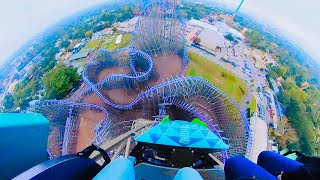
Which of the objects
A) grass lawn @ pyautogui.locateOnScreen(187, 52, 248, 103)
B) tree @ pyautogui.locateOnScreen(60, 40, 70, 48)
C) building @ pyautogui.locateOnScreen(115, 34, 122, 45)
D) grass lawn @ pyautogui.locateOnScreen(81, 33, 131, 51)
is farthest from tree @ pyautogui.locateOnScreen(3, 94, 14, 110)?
grass lawn @ pyautogui.locateOnScreen(187, 52, 248, 103)

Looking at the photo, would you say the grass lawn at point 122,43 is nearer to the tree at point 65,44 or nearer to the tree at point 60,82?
the tree at point 60,82

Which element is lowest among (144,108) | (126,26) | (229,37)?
(144,108)

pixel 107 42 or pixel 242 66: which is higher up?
pixel 242 66

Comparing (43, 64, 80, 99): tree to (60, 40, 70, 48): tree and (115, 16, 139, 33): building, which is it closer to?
(60, 40, 70, 48): tree

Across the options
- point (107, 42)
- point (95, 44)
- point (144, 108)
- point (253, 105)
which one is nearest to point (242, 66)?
point (253, 105)

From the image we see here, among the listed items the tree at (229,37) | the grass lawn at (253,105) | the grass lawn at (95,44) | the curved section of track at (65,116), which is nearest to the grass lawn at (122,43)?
the grass lawn at (95,44)

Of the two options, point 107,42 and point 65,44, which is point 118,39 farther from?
point 65,44

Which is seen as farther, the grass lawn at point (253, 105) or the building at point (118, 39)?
the building at point (118, 39)
